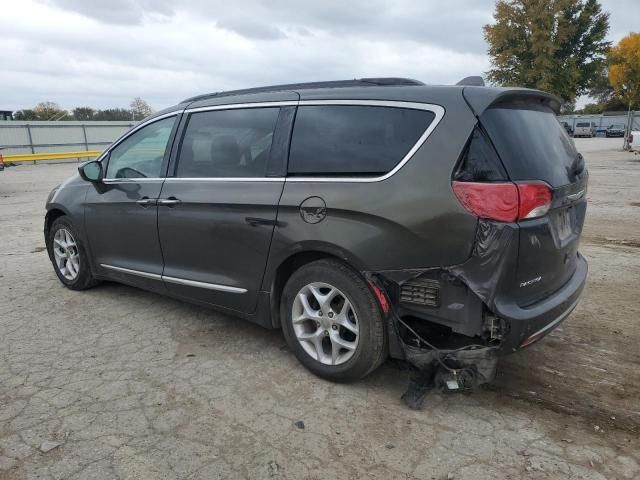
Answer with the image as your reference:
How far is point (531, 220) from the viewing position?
2.74 metres

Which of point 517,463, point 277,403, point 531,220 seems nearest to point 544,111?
point 531,220

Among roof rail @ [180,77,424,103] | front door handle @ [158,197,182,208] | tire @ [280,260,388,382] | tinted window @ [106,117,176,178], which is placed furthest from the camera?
tinted window @ [106,117,176,178]

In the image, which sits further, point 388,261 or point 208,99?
point 208,99

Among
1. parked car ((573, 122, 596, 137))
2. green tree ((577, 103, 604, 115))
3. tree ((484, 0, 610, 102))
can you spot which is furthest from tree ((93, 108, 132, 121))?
green tree ((577, 103, 604, 115))

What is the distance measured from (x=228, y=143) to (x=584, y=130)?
57639mm

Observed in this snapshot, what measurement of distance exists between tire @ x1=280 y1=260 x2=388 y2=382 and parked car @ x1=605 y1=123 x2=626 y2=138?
2285 inches

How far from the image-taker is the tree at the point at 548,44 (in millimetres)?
41719

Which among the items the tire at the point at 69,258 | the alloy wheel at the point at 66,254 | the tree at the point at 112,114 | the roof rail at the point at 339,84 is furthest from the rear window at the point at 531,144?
the tree at the point at 112,114

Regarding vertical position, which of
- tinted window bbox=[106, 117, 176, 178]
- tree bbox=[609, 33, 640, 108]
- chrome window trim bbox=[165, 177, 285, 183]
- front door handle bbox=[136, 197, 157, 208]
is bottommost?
front door handle bbox=[136, 197, 157, 208]

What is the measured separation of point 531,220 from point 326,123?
4.45 ft

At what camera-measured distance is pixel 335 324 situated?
3.19 m

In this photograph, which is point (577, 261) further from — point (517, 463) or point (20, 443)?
point (20, 443)

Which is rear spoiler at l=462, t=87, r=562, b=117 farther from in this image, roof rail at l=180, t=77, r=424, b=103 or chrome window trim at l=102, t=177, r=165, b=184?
chrome window trim at l=102, t=177, r=165, b=184

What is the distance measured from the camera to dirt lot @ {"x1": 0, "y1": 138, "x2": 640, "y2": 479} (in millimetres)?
2543
